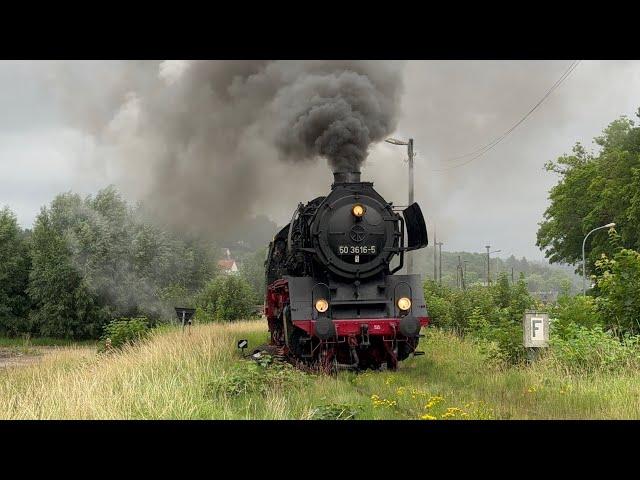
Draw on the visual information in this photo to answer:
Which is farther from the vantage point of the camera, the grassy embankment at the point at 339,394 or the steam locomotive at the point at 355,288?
the steam locomotive at the point at 355,288

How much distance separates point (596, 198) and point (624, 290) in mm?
31088

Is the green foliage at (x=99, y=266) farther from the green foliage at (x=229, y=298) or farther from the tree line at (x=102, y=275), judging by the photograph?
the green foliage at (x=229, y=298)

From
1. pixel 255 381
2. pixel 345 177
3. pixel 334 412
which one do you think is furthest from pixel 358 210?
pixel 334 412

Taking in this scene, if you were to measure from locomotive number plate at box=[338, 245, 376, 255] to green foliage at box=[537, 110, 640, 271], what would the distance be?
2306 cm

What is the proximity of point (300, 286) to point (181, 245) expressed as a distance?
28.8 m

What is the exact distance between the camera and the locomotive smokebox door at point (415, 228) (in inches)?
442

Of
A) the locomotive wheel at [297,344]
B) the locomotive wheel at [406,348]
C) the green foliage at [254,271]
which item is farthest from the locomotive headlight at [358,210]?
the green foliage at [254,271]

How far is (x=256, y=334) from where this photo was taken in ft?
66.0

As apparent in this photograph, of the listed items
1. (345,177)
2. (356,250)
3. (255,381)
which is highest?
(345,177)

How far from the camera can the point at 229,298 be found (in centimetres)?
3397

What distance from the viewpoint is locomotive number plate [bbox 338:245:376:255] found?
10898 millimetres

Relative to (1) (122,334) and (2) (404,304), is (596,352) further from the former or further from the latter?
(1) (122,334)
